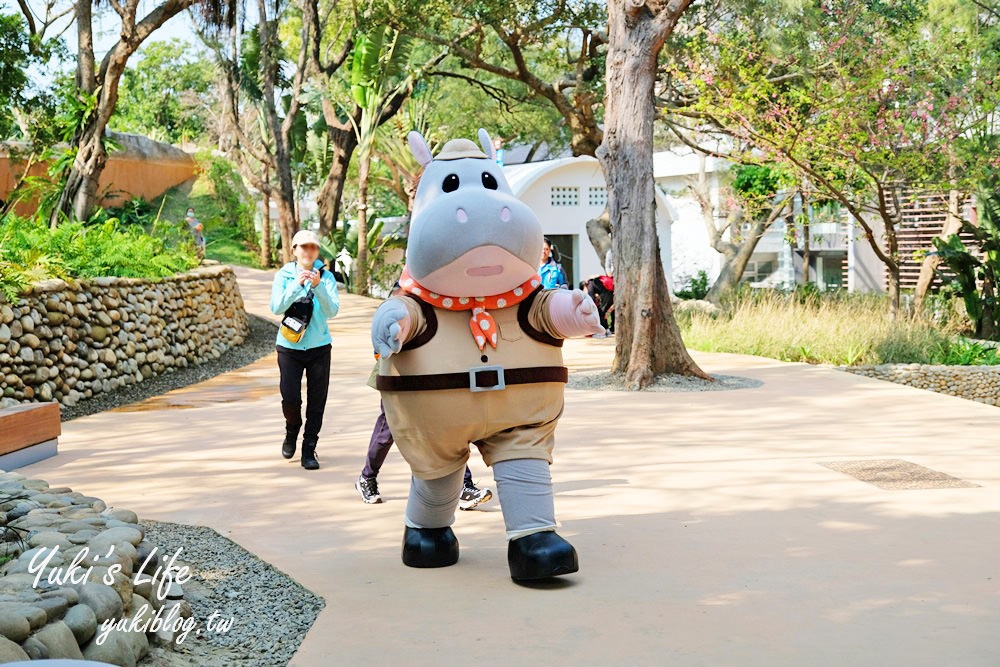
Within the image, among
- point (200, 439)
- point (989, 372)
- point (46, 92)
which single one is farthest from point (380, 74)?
point (200, 439)

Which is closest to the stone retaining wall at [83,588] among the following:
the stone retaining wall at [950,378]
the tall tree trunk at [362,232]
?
the stone retaining wall at [950,378]

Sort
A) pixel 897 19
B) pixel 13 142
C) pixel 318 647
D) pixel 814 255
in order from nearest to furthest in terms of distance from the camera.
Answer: pixel 318 647, pixel 897 19, pixel 13 142, pixel 814 255

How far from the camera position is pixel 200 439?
29.9ft

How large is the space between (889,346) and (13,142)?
18.3 m

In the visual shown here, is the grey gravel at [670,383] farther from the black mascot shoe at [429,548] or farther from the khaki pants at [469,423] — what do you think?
the khaki pants at [469,423]

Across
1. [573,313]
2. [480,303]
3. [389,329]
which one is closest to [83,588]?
[389,329]

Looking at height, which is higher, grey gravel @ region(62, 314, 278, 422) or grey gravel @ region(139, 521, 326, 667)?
grey gravel @ region(139, 521, 326, 667)

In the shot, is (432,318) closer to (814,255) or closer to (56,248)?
(56,248)

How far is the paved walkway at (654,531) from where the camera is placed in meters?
4.09

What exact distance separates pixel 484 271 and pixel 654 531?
1.78 meters

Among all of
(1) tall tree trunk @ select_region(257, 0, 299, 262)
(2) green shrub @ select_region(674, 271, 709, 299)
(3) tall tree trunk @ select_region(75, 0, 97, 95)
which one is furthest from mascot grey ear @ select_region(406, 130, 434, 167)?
(2) green shrub @ select_region(674, 271, 709, 299)

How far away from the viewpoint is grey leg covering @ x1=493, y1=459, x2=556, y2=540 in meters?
4.88

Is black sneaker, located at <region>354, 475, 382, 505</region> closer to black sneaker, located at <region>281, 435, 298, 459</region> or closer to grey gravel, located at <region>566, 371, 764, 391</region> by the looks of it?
black sneaker, located at <region>281, 435, 298, 459</region>

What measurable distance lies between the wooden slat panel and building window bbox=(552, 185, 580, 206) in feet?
78.6
